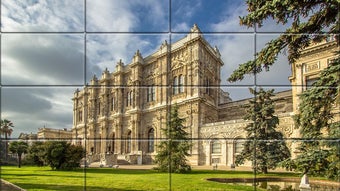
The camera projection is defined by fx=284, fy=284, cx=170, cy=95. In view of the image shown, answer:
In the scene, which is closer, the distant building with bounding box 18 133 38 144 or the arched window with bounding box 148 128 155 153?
the distant building with bounding box 18 133 38 144

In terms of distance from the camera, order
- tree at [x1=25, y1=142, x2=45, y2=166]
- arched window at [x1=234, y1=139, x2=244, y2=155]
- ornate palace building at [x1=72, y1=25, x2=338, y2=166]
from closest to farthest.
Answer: tree at [x1=25, y1=142, x2=45, y2=166], ornate palace building at [x1=72, y1=25, x2=338, y2=166], arched window at [x1=234, y1=139, x2=244, y2=155]

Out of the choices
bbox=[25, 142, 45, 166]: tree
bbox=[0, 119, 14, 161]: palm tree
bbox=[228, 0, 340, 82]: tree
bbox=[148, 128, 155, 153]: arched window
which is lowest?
bbox=[25, 142, 45, 166]: tree

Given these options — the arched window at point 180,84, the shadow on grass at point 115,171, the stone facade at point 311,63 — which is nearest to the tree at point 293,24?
the stone facade at point 311,63

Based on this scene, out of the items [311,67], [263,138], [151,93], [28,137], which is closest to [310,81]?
[311,67]

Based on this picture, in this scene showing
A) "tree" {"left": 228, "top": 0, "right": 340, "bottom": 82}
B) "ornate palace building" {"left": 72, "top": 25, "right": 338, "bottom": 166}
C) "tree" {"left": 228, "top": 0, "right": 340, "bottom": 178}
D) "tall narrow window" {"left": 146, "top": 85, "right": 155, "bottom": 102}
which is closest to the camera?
"tree" {"left": 228, "top": 0, "right": 340, "bottom": 178}

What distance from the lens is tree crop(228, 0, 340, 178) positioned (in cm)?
344

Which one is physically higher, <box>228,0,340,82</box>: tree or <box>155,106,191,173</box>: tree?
<box>228,0,340,82</box>: tree

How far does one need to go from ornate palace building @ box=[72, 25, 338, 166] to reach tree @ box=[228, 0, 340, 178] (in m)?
0.44

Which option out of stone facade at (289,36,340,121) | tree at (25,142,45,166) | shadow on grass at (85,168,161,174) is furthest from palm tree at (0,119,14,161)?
stone facade at (289,36,340,121)

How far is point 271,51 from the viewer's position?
12.0 ft

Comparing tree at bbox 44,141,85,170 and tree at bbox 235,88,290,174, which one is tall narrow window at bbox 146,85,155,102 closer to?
tree at bbox 44,141,85,170

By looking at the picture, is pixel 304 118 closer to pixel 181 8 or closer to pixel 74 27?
pixel 181 8

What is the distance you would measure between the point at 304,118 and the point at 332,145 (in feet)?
1.51

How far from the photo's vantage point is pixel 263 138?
4.11m
